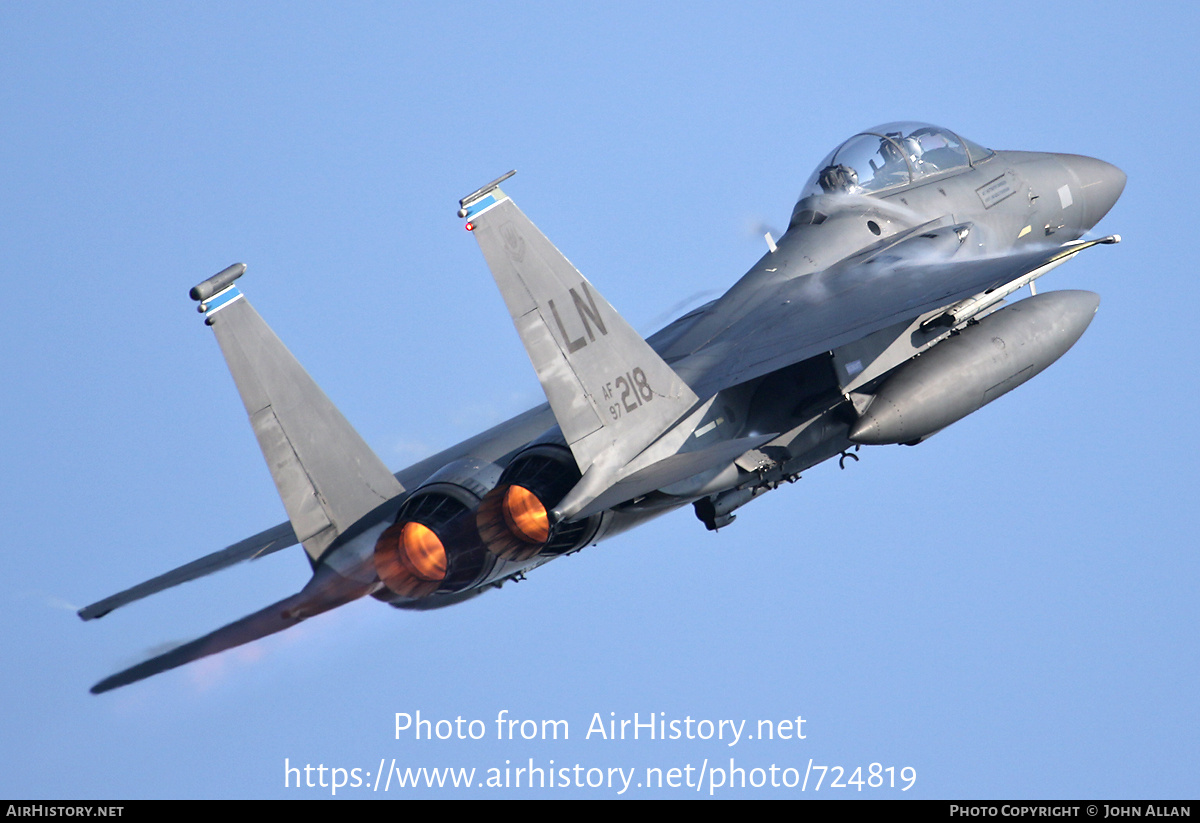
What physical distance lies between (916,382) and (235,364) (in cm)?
577

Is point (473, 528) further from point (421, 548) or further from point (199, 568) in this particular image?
point (199, 568)

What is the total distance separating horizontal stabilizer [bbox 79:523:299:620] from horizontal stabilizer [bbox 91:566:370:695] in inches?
93.1

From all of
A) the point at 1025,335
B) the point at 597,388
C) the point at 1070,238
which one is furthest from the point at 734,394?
the point at 1070,238

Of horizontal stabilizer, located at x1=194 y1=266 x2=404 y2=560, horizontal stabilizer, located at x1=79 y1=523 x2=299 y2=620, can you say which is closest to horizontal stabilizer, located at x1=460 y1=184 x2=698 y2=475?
horizontal stabilizer, located at x1=194 y1=266 x2=404 y2=560

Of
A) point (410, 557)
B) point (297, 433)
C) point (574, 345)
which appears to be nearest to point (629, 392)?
point (574, 345)

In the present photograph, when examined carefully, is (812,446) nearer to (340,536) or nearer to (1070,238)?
(340,536)

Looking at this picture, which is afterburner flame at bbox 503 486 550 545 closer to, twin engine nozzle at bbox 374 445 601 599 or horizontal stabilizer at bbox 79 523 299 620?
twin engine nozzle at bbox 374 445 601 599

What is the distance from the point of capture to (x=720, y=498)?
1290cm

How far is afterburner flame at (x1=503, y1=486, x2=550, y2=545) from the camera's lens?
36.2 ft

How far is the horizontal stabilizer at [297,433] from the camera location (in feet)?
37.6

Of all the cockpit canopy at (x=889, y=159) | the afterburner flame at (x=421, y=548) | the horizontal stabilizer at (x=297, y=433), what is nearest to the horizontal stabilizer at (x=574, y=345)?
the afterburner flame at (x=421, y=548)

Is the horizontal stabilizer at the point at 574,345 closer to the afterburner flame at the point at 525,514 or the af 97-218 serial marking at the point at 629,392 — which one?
the af 97-218 serial marking at the point at 629,392

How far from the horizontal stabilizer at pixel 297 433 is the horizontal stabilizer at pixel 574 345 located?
2.07 metres

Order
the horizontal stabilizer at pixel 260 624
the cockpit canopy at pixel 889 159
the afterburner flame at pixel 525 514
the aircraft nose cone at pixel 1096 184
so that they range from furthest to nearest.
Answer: the aircraft nose cone at pixel 1096 184
the cockpit canopy at pixel 889 159
the afterburner flame at pixel 525 514
the horizontal stabilizer at pixel 260 624
